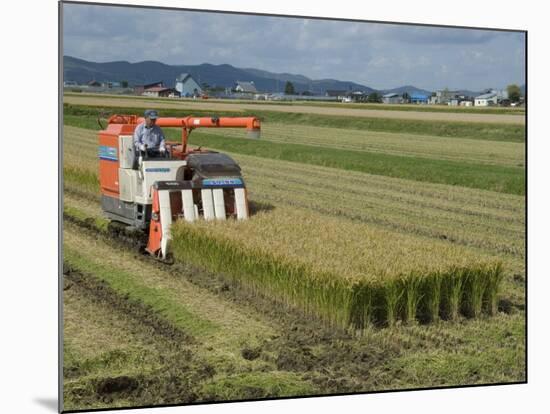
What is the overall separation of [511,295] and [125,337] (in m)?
3.97

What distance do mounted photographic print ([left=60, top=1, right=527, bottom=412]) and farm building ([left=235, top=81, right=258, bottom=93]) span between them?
0.05 feet

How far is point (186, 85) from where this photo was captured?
829 centimetres

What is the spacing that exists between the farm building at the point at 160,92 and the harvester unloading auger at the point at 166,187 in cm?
81

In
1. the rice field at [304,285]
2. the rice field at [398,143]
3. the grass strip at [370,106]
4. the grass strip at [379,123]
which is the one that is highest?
the grass strip at [370,106]

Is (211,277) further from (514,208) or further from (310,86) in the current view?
(514,208)

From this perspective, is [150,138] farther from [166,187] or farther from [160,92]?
[160,92]

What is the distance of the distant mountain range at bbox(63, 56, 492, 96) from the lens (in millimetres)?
7762

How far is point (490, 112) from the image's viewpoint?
9.59 m

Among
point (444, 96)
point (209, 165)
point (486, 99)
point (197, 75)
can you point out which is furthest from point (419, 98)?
point (197, 75)

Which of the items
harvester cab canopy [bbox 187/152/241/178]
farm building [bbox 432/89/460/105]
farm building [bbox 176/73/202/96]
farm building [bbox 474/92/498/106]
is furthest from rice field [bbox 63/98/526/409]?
farm building [bbox 176/73/202/96]

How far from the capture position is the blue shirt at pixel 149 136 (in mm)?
8727

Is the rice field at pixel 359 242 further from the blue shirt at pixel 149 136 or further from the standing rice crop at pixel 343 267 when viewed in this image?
the blue shirt at pixel 149 136

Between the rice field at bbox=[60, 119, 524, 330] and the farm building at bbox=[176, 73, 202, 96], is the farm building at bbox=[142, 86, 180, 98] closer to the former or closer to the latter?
the farm building at bbox=[176, 73, 202, 96]

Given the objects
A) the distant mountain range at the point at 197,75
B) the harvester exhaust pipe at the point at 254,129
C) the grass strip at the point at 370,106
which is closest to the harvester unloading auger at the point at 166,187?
the harvester exhaust pipe at the point at 254,129
